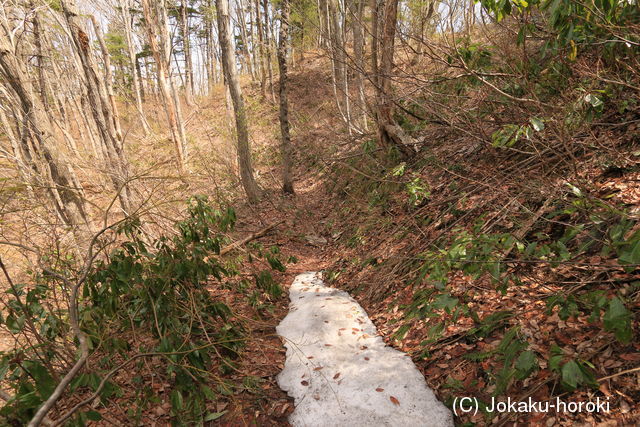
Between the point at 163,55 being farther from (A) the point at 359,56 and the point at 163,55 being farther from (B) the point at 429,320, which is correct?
(B) the point at 429,320

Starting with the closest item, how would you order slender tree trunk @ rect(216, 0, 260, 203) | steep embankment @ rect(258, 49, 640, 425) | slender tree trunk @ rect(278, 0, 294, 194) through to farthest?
1. steep embankment @ rect(258, 49, 640, 425)
2. slender tree trunk @ rect(216, 0, 260, 203)
3. slender tree trunk @ rect(278, 0, 294, 194)

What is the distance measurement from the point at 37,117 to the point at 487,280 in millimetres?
6613

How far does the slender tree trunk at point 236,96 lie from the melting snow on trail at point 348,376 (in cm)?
551

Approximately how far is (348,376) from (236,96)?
23.5ft

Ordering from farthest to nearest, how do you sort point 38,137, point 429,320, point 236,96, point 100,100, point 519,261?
point 236,96 → point 100,100 → point 38,137 → point 429,320 → point 519,261

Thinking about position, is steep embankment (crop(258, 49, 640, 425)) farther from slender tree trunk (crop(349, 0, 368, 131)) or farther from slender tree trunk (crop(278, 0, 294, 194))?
slender tree trunk (crop(278, 0, 294, 194))

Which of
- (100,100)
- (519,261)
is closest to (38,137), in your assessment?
(100,100)

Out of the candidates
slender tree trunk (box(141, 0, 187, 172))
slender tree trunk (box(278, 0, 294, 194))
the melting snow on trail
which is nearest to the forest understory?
the melting snow on trail

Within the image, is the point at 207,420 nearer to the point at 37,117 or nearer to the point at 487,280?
the point at 487,280

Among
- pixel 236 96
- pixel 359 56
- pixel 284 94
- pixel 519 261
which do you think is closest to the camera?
pixel 519 261

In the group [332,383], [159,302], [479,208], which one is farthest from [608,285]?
[159,302]

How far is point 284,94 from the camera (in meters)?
8.29

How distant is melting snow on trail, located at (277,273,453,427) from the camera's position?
2260 mm

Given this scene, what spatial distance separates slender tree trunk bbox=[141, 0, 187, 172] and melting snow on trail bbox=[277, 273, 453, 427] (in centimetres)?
789
